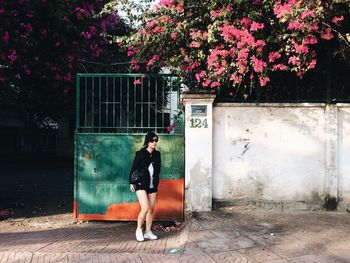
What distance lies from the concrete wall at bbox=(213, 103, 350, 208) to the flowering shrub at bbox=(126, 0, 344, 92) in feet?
2.27

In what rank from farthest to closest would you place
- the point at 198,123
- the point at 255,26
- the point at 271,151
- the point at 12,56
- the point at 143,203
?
1. the point at 12,56
2. the point at 271,151
3. the point at 198,123
4. the point at 255,26
5. the point at 143,203

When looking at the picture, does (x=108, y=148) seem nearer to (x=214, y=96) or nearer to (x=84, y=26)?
(x=214, y=96)

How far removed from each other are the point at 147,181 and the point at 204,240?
1.28m

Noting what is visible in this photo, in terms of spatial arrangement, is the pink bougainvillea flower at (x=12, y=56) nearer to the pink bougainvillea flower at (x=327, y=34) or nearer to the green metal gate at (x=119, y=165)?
the green metal gate at (x=119, y=165)

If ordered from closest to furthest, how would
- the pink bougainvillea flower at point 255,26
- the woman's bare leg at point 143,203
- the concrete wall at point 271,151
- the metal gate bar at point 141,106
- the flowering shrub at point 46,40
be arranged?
the woman's bare leg at point 143,203 < the pink bougainvillea flower at point 255,26 < the concrete wall at point 271,151 < the metal gate bar at point 141,106 < the flowering shrub at point 46,40

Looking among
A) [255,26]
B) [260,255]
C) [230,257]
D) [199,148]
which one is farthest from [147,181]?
[255,26]

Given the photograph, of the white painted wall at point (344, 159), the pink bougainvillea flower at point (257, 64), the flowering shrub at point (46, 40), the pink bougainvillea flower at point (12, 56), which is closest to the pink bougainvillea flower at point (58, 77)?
the flowering shrub at point (46, 40)

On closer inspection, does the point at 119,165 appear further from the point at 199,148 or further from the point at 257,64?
the point at 257,64

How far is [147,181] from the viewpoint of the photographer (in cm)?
677

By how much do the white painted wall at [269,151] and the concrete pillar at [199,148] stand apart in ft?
0.68

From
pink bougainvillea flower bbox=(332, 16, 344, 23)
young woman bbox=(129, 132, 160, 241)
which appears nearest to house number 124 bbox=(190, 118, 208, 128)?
→ young woman bbox=(129, 132, 160, 241)

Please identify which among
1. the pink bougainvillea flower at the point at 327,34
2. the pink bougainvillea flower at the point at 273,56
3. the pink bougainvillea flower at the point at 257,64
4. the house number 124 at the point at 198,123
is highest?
the pink bougainvillea flower at the point at 327,34

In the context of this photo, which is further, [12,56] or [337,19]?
[12,56]

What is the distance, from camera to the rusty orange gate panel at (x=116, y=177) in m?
8.20
